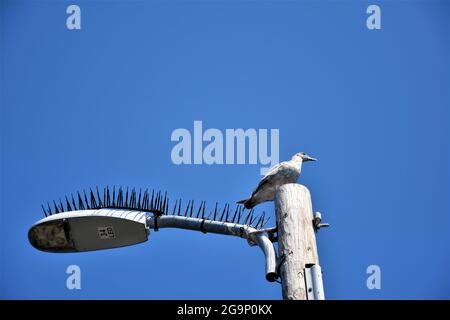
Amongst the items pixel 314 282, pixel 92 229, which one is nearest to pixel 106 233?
pixel 92 229

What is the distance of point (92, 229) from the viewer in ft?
17.9

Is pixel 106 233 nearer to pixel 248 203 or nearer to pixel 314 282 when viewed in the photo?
pixel 314 282

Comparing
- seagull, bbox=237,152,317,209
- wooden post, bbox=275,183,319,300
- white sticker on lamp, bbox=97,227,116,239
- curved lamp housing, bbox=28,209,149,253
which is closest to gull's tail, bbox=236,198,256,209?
seagull, bbox=237,152,317,209

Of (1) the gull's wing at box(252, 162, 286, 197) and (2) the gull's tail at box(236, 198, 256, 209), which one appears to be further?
(2) the gull's tail at box(236, 198, 256, 209)

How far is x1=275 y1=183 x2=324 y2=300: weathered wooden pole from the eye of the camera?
14.3 feet

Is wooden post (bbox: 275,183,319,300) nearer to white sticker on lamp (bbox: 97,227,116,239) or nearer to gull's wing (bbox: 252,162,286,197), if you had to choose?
white sticker on lamp (bbox: 97,227,116,239)

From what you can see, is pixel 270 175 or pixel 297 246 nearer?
pixel 297 246

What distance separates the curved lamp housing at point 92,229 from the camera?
543 cm

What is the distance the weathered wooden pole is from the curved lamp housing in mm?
1168

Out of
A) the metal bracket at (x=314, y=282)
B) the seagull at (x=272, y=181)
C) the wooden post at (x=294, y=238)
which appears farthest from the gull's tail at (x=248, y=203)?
the metal bracket at (x=314, y=282)

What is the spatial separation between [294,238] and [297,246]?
6 centimetres

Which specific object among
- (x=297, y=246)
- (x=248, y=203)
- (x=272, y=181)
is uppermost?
(x=272, y=181)

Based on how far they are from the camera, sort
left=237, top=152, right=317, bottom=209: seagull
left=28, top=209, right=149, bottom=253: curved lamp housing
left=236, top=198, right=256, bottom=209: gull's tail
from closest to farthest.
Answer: left=28, top=209, right=149, bottom=253: curved lamp housing, left=237, top=152, right=317, bottom=209: seagull, left=236, top=198, right=256, bottom=209: gull's tail
